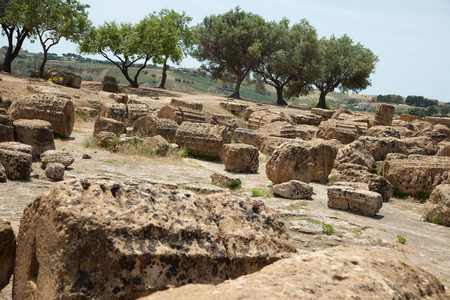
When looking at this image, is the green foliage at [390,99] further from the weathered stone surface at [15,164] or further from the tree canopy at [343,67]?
the weathered stone surface at [15,164]

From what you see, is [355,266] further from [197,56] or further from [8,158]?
[197,56]

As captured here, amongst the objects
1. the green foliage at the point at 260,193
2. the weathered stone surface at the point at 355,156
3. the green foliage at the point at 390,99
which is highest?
the green foliage at the point at 390,99

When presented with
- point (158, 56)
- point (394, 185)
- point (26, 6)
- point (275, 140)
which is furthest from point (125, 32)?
point (394, 185)

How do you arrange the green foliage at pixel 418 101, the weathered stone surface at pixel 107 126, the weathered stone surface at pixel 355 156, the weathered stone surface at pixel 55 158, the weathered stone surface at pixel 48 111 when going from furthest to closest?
1. the green foliage at pixel 418 101
2. the weathered stone surface at pixel 107 126
3. the weathered stone surface at pixel 355 156
4. the weathered stone surface at pixel 48 111
5. the weathered stone surface at pixel 55 158

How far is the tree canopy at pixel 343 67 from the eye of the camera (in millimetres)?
37312

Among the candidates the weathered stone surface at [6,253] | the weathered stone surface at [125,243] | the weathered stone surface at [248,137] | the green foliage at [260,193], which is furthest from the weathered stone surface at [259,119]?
the weathered stone surface at [6,253]

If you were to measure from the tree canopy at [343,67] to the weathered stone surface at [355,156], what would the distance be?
26376 mm

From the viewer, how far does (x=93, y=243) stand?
222cm

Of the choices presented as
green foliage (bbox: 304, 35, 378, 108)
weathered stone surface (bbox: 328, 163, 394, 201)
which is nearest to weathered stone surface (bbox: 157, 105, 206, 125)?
weathered stone surface (bbox: 328, 163, 394, 201)

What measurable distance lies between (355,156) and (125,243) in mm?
9246

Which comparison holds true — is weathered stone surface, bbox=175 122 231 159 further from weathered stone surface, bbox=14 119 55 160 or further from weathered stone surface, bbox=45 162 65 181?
weathered stone surface, bbox=45 162 65 181

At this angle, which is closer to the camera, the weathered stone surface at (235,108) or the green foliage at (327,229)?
the green foliage at (327,229)

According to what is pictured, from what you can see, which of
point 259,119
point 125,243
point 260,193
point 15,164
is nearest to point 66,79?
A: point 259,119

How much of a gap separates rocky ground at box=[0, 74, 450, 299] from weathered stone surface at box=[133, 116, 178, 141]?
1674 mm
